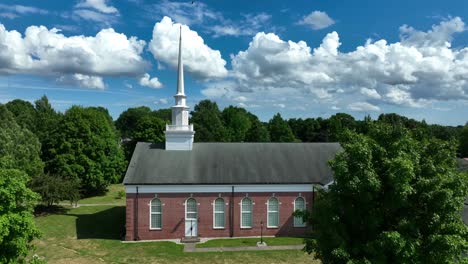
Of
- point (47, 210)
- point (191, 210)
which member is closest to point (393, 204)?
point (191, 210)

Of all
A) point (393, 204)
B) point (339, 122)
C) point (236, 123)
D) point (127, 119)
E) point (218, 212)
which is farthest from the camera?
point (127, 119)

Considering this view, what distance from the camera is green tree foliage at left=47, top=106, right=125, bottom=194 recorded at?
43.4 metres

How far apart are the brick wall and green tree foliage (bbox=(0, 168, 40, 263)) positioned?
15648 millimetres

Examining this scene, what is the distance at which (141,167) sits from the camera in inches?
1208

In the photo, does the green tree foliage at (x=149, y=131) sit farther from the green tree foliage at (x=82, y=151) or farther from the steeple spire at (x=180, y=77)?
the steeple spire at (x=180, y=77)

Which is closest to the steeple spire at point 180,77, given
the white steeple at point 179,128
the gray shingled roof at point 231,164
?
the white steeple at point 179,128

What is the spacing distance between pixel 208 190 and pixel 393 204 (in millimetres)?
19875

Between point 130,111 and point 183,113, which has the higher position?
point 130,111

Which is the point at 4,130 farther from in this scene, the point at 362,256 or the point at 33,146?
the point at 362,256

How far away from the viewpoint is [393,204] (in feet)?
37.7

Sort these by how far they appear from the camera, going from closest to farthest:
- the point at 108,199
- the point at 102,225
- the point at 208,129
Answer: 1. the point at 102,225
2. the point at 108,199
3. the point at 208,129

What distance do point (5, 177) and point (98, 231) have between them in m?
19.5

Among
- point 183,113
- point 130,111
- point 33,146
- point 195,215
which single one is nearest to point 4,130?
point 33,146

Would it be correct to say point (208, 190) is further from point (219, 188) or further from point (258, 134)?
point (258, 134)
